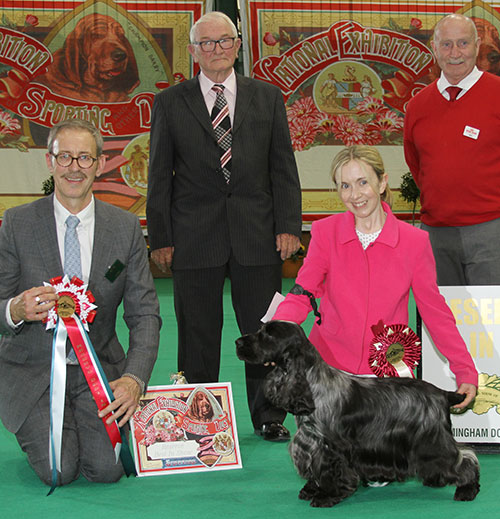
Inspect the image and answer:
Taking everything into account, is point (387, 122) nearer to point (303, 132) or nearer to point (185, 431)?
point (303, 132)

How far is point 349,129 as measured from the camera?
954 cm

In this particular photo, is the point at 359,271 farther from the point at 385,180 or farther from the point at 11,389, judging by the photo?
the point at 11,389

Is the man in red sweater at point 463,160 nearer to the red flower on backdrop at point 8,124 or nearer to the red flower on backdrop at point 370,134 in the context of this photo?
the red flower on backdrop at point 370,134

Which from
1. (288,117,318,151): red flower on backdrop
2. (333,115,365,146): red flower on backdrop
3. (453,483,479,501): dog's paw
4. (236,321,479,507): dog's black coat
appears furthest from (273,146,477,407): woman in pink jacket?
(333,115,365,146): red flower on backdrop

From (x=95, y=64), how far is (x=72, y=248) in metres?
6.95

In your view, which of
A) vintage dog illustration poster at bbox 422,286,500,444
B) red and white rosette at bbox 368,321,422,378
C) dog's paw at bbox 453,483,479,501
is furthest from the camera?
vintage dog illustration poster at bbox 422,286,500,444

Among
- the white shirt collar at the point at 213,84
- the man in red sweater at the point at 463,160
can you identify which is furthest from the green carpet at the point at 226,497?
the white shirt collar at the point at 213,84

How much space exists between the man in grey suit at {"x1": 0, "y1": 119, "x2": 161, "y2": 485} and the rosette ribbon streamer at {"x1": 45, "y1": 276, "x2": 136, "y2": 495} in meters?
0.06

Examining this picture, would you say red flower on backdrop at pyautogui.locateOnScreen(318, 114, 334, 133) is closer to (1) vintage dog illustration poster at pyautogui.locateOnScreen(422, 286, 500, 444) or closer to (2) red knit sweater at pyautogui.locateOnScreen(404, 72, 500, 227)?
(2) red knit sweater at pyautogui.locateOnScreen(404, 72, 500, 227)

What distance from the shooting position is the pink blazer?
2.67 metres

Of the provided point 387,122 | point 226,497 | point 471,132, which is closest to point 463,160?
point 471,132

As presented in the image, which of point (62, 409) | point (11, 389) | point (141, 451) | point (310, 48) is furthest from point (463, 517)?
point (310, 48)

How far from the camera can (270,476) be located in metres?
2.69

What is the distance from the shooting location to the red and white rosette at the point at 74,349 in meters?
2.51
